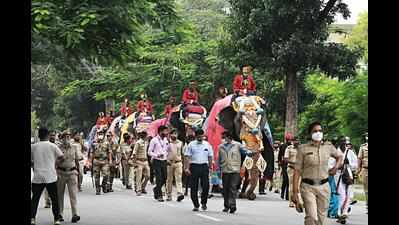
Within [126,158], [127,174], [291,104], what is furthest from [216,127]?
[291,104]

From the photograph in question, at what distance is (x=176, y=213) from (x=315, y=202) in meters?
6.31

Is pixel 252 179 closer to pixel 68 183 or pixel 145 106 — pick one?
pixel 68 183

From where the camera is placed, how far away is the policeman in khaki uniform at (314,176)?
1164cm

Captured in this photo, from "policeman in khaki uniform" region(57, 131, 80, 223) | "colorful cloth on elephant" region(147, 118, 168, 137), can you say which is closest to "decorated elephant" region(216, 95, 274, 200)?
"policeman in khaki uniform" region(57, 131, 80, 223)

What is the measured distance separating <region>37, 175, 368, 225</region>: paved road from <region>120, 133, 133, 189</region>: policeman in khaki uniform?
14.4ft

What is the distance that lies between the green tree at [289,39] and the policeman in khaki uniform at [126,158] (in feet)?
16.8

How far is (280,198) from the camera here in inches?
910

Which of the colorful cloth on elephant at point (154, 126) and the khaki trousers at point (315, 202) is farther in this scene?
the colorful cloth on elephant at point (154, 126)

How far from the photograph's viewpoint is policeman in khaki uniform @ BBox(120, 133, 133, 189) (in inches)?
1075

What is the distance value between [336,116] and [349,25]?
4353cm

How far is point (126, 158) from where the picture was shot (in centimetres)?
2711

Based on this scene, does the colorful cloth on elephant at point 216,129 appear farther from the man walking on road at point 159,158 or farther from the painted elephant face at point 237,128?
Answer: the man walking on road at point 159,158

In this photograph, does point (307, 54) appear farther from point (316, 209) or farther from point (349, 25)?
point (349, 25)

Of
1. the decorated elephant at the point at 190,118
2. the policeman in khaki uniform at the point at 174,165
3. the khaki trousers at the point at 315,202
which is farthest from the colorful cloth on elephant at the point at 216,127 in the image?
the khaki trousers at the point at 315,202
